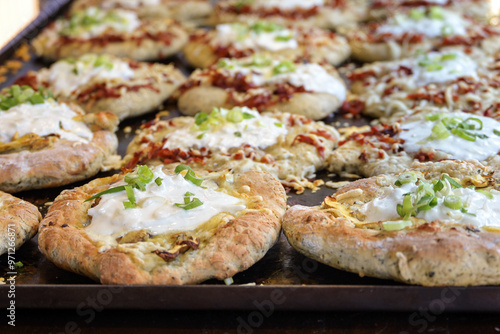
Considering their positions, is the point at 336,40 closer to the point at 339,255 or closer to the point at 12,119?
the point at 12,119

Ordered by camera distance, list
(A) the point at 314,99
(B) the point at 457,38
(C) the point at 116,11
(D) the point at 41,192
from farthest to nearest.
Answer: (C) the point at 116,11, (B) the point at 457,38, (A) the point at 314,99, (D) the point at 41,192

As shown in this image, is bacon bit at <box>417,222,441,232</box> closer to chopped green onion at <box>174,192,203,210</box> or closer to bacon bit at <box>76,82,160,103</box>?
chopped green onion at <box>174,192,203,210</box>

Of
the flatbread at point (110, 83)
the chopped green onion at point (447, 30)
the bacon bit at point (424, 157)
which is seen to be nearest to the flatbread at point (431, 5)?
the chopped green onion at point (447, 30)

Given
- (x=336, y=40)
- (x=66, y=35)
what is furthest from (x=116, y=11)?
(x=336, y=40)

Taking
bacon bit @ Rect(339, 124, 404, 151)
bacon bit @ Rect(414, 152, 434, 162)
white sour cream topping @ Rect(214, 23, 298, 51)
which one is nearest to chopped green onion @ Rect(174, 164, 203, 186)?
bacon bit @ Rect(339, 124, 404, 151)

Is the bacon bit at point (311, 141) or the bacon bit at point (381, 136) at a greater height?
the bacon bit at point (311, 141)

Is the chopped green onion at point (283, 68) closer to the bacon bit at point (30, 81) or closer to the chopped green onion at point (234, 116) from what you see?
the chopped green onion at point (234, 116)

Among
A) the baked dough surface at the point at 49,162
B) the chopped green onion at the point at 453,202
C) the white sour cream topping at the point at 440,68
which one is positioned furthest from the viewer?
the white sour cream topping at the point at 440,68
